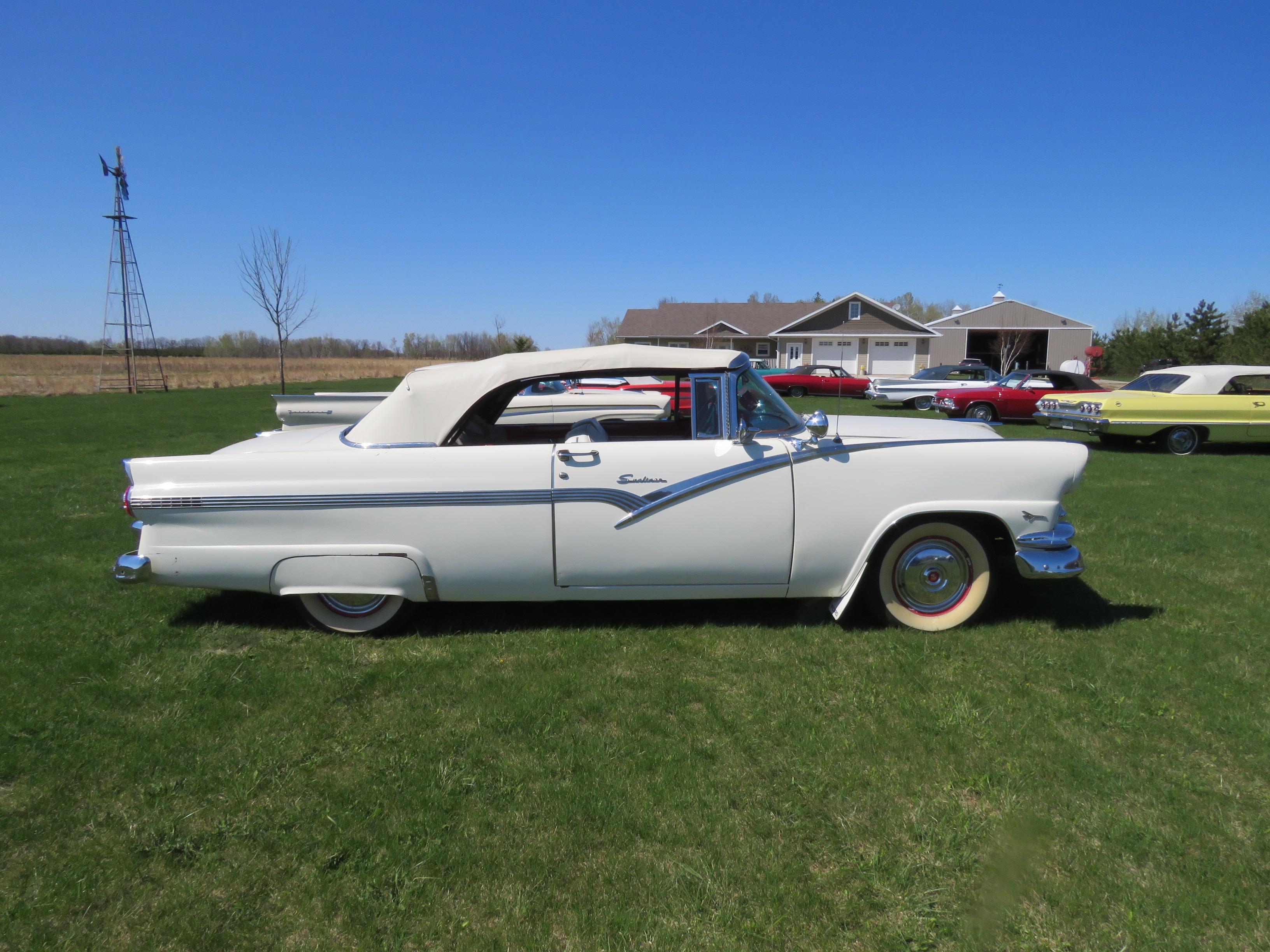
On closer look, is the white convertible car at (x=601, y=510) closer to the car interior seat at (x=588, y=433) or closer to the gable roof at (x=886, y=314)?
the car interior seat at (x=588, y=433)

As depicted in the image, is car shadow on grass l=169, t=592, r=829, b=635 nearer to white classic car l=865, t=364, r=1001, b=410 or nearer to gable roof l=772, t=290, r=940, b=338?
white classic car l=865, t=364, r=1001, b=410

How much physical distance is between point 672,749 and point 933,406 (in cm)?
1961

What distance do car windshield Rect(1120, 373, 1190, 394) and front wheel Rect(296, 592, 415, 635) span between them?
42.5 ft

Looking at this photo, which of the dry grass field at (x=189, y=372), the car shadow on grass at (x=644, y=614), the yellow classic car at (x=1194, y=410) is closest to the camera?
the car shadow on grass at (x=644, y=614)

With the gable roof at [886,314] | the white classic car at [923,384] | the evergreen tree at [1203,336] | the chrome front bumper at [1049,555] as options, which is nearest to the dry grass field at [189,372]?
the white classic car at [923,384]

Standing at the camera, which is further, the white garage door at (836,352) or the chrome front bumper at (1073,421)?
the white garage door at (836,352)

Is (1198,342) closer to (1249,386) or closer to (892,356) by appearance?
(892,356)

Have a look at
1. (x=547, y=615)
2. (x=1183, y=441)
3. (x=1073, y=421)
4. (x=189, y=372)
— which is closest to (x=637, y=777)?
(x=547, y=615)

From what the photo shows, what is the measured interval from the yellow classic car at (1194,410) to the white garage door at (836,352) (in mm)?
30111

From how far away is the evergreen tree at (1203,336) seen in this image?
42.5m

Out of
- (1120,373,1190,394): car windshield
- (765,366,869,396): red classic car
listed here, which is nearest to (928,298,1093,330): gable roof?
(765,366,869,396): red classic car

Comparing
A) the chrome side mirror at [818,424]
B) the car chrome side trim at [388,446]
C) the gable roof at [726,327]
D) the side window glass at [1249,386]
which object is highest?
the gable roof at [726,327]

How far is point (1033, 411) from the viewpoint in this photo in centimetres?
1812

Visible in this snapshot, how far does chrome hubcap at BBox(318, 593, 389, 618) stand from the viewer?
4.20 m
